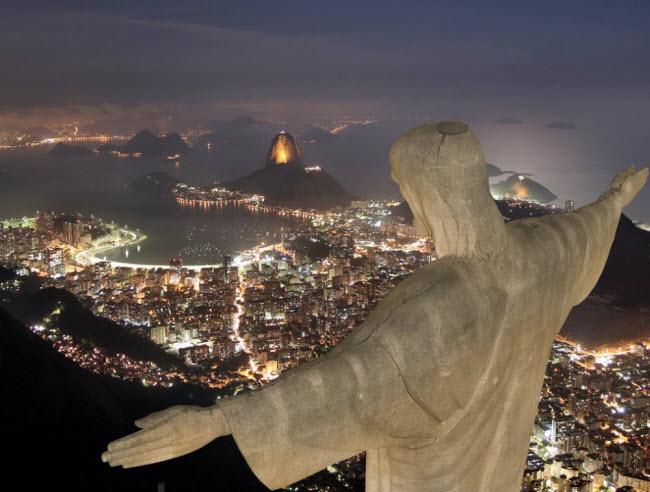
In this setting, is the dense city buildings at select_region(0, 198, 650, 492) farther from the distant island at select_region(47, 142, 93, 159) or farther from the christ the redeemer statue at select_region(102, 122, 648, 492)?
the distant island at select_region(47, 142, 93, 159)

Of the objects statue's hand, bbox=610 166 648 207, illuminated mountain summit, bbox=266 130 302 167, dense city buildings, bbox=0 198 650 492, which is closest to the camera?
statue's hand, bbox=610 166 648 207

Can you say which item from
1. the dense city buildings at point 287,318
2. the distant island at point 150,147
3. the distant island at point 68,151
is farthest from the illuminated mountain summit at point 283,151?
the distant island at point 68,151

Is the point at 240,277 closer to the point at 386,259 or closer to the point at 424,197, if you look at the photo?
the point at 386,259

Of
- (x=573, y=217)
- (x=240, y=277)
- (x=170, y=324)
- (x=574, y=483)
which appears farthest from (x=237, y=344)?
(x=573, y=217)

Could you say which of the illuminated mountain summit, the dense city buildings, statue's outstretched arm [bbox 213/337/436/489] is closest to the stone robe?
statue's outstretched arm [bbox 213/337/436/489]

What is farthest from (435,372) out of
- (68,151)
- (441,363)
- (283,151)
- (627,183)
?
(68,151)

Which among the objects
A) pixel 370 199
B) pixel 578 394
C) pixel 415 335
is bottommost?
pixel 370 199
